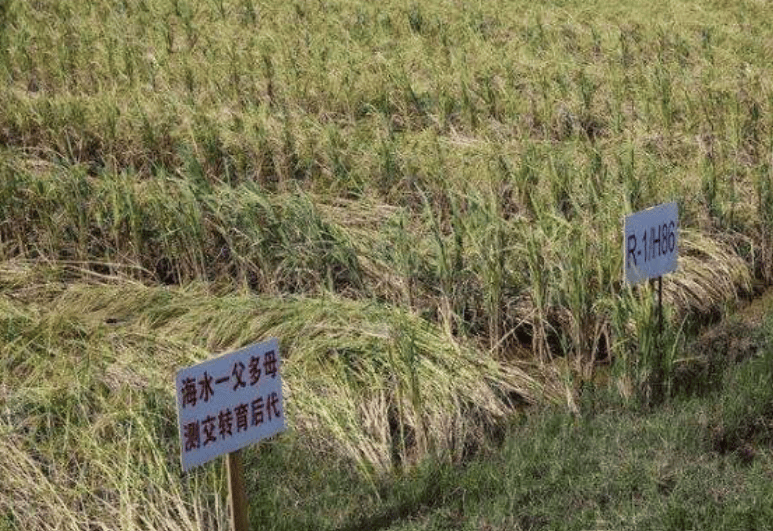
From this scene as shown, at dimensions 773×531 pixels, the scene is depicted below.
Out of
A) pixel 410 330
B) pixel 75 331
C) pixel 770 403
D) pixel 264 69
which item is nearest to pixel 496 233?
pixel 410 330

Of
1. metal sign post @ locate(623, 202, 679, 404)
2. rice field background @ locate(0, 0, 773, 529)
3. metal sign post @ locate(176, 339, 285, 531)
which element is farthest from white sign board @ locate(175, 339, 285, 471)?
metal sign post @ locate(623, 202, 679, 404)

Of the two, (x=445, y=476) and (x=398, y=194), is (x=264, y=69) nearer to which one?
(x=398, y=194)

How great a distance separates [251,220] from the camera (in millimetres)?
5266

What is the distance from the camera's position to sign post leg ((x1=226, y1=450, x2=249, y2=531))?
3260mm

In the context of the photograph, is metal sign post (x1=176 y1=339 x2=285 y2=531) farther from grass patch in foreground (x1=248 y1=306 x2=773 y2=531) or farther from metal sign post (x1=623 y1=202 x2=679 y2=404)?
metal sign post (x1=623 y1=202 x2=679 y2=404)

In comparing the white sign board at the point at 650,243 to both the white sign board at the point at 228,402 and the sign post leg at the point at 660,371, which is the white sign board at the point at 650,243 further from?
the white sign board at the point at 228,402

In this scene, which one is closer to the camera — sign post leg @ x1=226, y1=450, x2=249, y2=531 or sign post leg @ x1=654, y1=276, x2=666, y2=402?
sign post leg @ x1=226, y1=450, x2=249, y2=531

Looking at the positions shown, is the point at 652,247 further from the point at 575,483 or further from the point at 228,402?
the point at 228,402

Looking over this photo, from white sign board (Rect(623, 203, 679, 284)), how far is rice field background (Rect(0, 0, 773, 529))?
0.09m

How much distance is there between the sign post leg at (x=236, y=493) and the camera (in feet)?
10.7

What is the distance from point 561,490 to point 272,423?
0.89 m

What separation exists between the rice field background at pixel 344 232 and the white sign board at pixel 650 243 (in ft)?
0.29

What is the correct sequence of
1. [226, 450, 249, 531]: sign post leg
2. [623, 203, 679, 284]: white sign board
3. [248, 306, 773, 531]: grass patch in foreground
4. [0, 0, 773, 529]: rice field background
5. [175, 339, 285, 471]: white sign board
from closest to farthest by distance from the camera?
1. [175, 339, 285, 471]: white sign board
2. [226, 450, 249, 531]: sign post leg
3. [248, 306, 773, 531]: grass patch in foreground
4. [0, 0, 773, 529]: rice field background
5. [623, 203, 679, 284]: white sign board

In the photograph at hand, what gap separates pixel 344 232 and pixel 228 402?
219 centimetres
